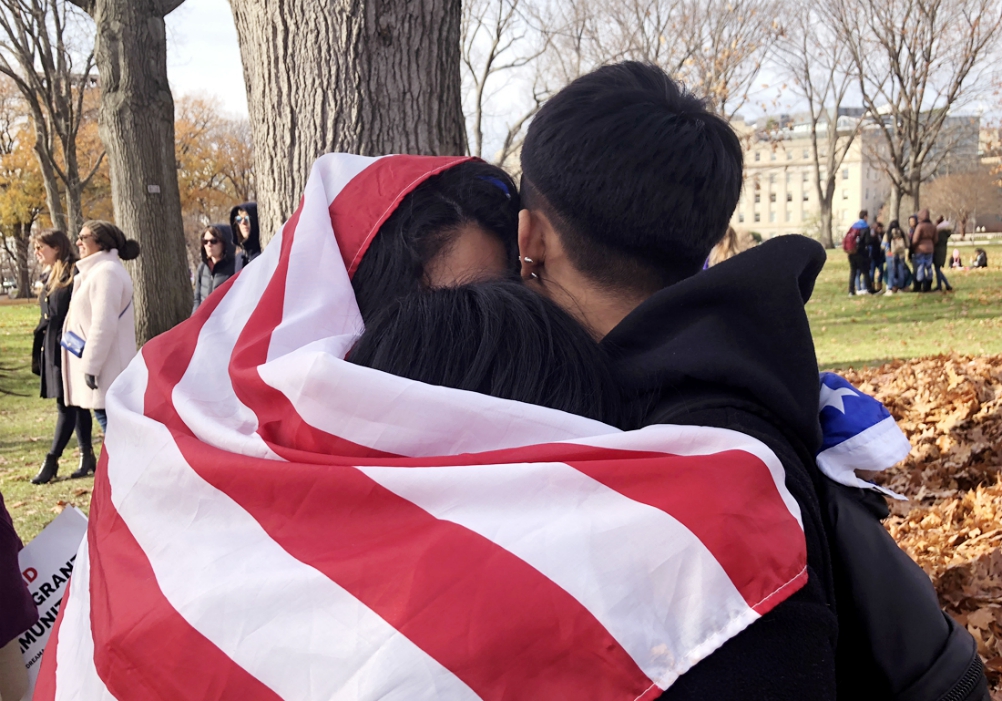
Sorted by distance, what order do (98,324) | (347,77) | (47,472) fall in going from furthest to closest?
(47,472) < (98,324) < (347,77)

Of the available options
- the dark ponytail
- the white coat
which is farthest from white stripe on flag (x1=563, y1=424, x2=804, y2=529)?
the dark ponytail

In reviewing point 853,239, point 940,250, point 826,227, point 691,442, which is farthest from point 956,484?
point 826,227

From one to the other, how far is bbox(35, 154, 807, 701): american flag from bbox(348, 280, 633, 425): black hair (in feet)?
0.18

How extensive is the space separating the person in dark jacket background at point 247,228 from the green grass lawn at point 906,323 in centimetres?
668

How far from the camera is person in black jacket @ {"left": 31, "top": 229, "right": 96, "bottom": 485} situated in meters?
7.12

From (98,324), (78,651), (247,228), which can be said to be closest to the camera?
(78,651)

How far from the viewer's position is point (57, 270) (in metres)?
7.16

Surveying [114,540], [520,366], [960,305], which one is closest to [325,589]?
[520,366]

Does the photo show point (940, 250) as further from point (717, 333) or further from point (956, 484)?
point (717, 333)

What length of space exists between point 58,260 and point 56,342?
0.73 meters

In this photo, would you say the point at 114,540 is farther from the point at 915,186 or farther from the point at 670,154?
the point at 915,186

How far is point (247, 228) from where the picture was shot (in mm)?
7504

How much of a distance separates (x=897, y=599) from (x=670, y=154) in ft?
2.57

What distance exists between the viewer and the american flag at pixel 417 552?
0.97m
